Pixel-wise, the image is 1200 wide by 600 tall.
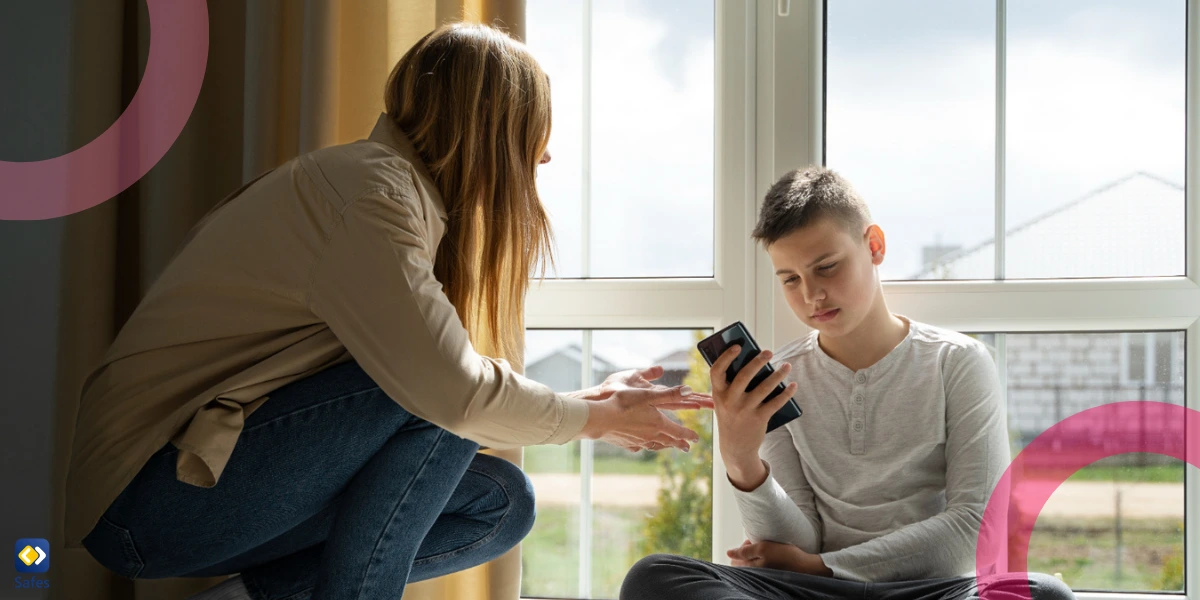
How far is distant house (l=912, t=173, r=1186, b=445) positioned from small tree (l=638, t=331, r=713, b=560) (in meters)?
0.53

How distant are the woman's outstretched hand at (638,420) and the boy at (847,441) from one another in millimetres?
122

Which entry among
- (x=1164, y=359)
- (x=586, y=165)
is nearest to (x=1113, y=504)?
(x=1164, y=359)

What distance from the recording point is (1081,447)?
153 centimetres

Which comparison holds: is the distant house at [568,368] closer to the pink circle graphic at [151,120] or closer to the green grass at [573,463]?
the green grass at [573,463]

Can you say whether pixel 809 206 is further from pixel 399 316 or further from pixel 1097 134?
pixel 399 316

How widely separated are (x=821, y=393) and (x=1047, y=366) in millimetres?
433

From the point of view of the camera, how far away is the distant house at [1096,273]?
5.02 feet

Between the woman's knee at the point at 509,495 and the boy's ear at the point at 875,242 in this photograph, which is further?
the boy's ear at the point at 875,242

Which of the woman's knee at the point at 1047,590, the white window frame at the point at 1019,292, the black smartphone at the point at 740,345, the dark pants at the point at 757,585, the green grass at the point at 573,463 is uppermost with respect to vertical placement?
the white window frame at the point at 1019,292

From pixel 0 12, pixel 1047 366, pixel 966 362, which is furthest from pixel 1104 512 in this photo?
pixel 0 12

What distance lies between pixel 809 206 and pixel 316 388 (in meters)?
0.79

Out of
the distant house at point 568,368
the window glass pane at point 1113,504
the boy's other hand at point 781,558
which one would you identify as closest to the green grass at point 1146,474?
the window glass pane at point 1113,504

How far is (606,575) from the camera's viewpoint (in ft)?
5.47

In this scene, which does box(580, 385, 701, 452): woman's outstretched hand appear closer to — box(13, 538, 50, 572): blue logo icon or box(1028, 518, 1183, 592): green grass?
box(1028, 518, 1183, 592): green grass
